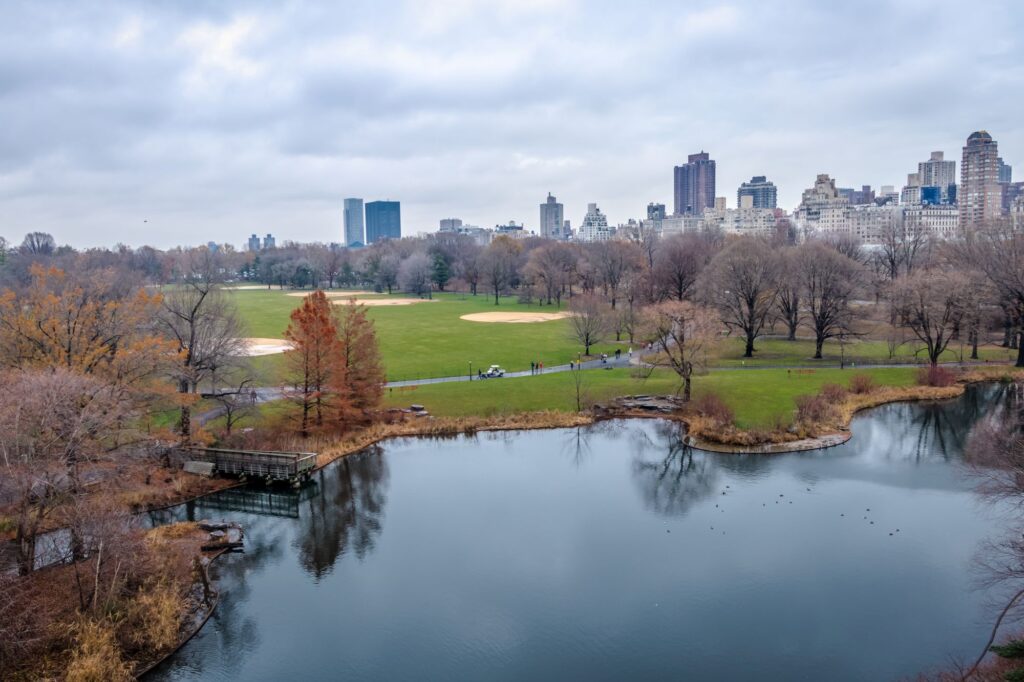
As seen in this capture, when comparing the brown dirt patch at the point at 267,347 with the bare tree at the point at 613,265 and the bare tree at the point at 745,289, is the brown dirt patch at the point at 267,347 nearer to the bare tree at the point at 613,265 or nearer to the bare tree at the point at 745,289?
the bare tree at the point at 745,289

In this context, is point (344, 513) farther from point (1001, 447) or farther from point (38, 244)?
point (38, 244)

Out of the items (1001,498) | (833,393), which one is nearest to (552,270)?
(833,393)

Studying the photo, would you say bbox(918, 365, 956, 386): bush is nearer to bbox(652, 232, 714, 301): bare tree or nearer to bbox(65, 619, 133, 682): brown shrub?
bbox(652, 232, 714, 301): bare tree

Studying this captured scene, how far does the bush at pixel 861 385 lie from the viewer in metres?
46.5

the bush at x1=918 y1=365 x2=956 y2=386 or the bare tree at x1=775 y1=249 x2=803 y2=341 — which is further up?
the bare tree at x1=775 y1=249 x2=803 y2=341

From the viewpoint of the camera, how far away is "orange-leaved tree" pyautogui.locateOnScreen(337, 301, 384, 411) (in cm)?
4069

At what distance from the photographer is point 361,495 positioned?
32.6m

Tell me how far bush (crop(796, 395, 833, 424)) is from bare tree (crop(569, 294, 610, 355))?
22476 mm

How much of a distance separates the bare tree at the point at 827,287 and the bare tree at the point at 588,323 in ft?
57.8

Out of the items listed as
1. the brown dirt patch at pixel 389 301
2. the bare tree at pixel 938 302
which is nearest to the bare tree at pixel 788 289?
the bare tree at pixel 938 302

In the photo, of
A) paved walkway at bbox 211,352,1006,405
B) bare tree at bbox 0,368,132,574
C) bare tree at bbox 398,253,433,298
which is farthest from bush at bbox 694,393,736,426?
bare tree at bbox 398,253,433,298

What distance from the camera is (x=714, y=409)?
4128cm

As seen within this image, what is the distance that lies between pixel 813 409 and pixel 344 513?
26.7 m

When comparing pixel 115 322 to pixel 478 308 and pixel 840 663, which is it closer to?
pixel 840 663
